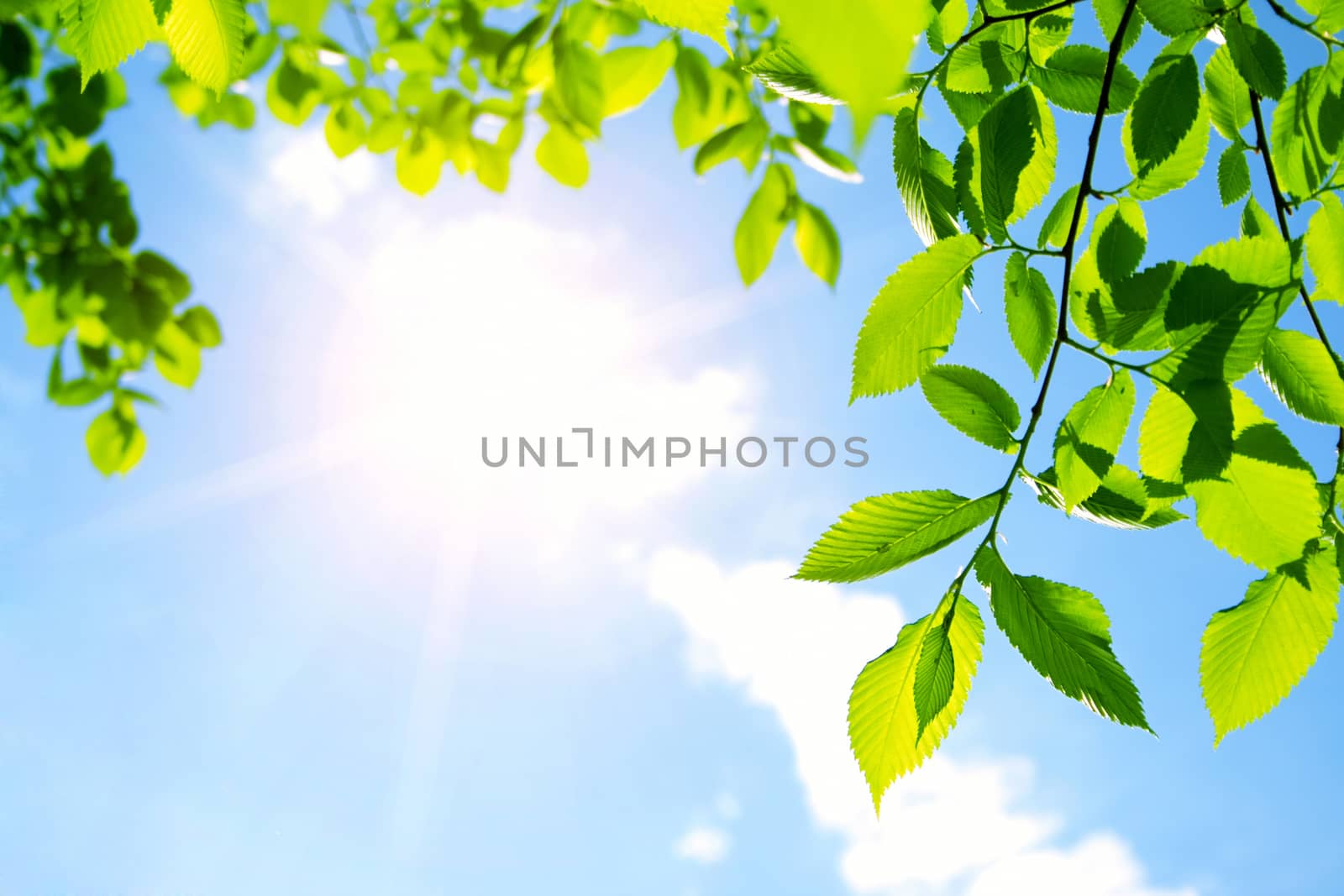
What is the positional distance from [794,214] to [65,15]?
47.1 inches

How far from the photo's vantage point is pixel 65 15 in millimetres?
508

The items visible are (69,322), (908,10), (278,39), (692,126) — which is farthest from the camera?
(69,322)

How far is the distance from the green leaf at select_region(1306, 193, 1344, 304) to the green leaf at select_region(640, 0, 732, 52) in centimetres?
58

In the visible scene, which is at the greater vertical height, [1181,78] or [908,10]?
[1181,78]

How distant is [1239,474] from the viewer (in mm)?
566

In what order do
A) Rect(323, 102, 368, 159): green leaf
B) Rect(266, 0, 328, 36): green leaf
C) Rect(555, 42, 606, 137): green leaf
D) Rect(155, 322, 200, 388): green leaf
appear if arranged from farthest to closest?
Rect(155, 322, 200, 388): green leaf, Rect(323, 102, 368, 159): green leaf, Rect(555, 42, 606, 137): green leaf, Rect(266, 0, 328, 36): green leaf

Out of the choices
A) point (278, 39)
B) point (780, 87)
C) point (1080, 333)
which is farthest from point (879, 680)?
point (278, 39)

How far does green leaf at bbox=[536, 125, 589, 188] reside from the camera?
1.54 meters

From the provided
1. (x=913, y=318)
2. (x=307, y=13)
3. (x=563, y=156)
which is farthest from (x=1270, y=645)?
(x=563, y=156)

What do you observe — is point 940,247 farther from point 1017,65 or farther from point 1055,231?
point 1017,65

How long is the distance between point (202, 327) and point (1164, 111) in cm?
224

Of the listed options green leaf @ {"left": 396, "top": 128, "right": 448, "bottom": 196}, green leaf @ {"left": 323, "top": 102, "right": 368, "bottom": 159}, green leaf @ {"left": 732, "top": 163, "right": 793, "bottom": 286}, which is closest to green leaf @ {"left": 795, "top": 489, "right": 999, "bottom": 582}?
green leaf @ {"left": 732, "top": 163, "right": 793, "bottom": 286}

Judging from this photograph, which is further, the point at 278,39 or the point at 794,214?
the point at 278,39

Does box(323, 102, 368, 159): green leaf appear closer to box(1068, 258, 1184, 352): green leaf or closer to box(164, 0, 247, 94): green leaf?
box(164, 0, 247, 94): green leaf
